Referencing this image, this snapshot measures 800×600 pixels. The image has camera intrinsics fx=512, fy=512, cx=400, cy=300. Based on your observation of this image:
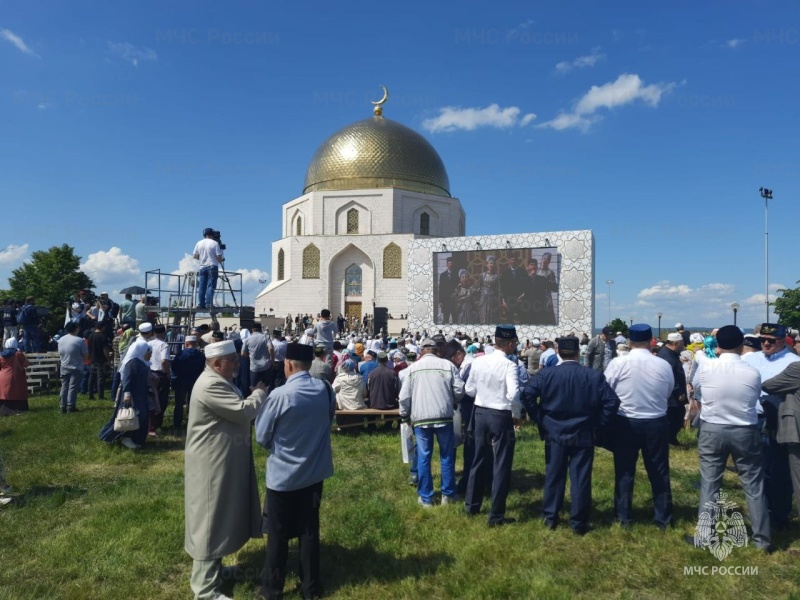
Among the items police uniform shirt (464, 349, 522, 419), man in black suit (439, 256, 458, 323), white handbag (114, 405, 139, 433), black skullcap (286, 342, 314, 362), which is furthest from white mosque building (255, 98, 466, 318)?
black skullcap (286, 342, 314, 362)

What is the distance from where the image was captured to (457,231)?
142 ft

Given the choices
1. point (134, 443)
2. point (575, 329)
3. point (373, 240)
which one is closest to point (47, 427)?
point (134, 443)

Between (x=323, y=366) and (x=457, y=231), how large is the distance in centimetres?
3605

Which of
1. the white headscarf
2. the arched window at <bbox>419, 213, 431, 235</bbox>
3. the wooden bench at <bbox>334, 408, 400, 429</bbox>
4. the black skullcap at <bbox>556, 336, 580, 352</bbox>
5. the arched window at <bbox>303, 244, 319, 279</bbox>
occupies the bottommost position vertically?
the wooden bench at <bbox>334, 408, 400, 429</bbox>

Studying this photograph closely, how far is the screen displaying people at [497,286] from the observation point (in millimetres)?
29547

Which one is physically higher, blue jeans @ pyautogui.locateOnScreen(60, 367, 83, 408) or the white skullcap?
the white skullcap

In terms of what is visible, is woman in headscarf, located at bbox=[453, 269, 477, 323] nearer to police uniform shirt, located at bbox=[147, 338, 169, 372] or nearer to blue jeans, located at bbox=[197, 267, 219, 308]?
blue jeans, located at bbox=[197, 267, 219, 308]

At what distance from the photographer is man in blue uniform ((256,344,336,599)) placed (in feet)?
11.8

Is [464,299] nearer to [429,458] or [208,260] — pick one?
[208,260]

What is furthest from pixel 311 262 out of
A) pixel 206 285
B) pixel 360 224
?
pixel 206 285

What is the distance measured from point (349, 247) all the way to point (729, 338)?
35.9 meters

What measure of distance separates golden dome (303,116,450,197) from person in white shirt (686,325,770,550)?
3717 cm

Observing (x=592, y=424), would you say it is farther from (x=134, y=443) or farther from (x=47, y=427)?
(x=47, y=427)

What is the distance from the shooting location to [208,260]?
11.8m
